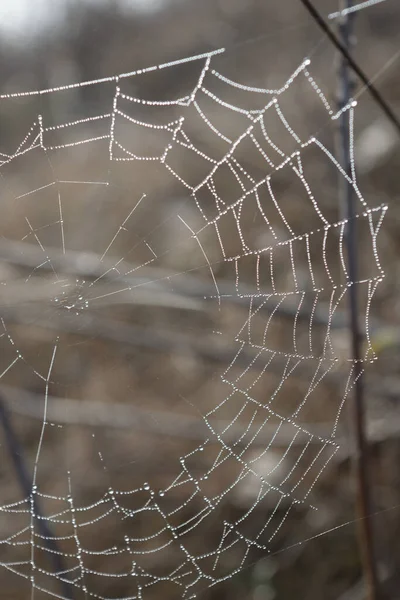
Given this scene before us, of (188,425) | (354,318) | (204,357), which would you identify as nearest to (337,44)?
(354,318)

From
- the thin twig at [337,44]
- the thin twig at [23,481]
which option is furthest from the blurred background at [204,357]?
the thin twig at [337,44]

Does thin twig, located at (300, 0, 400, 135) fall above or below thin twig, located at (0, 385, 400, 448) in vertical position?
above

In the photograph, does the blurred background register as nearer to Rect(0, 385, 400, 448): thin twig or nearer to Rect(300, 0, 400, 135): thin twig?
Rect(0, 385, 400, 448): thin twig

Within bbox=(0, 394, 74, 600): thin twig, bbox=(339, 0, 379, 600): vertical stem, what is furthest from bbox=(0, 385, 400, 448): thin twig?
bbox=(0, 394, 74, 600): thin twig

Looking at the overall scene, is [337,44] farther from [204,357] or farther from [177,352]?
[177,352]

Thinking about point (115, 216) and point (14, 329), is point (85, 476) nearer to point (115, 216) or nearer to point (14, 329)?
point (14, 329)

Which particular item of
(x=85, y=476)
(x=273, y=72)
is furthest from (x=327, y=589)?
(x=273, y=72)
